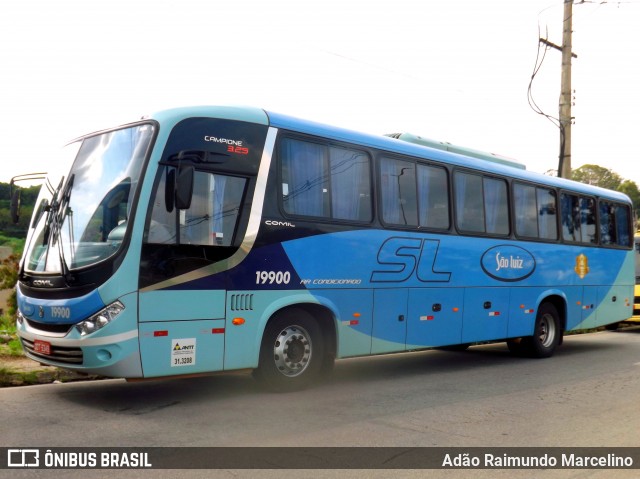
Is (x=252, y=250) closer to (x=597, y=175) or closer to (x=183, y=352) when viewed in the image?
(x=183, y=352)

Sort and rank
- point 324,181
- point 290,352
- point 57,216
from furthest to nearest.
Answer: point 324,181
point 290,352
point 57,216

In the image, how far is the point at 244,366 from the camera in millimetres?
7938

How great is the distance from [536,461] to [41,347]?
5127mm

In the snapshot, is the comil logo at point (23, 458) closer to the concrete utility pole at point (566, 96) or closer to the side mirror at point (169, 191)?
the side mirror at point (169, 191)

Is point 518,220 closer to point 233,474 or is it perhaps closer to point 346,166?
point 346,166

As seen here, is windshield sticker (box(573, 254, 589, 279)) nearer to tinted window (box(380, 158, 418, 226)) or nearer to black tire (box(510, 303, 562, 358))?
black tire (box(510, 303, 562, 358))

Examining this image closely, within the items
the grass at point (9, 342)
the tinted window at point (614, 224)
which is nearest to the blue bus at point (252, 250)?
the grass at point (9, 342)

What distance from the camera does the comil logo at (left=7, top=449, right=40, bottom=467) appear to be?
17.5 ft

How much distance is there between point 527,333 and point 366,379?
4366 millimetres

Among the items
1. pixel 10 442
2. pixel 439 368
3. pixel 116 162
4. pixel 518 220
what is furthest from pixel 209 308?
pixel 518 220

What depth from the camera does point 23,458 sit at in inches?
215

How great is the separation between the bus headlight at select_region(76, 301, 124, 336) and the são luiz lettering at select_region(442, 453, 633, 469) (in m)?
3.51

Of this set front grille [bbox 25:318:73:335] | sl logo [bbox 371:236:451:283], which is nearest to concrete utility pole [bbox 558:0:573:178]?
sl logo [bbox 371:236:451:283]

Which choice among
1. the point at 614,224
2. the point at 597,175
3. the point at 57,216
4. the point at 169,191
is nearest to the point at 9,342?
the point at 57,216
